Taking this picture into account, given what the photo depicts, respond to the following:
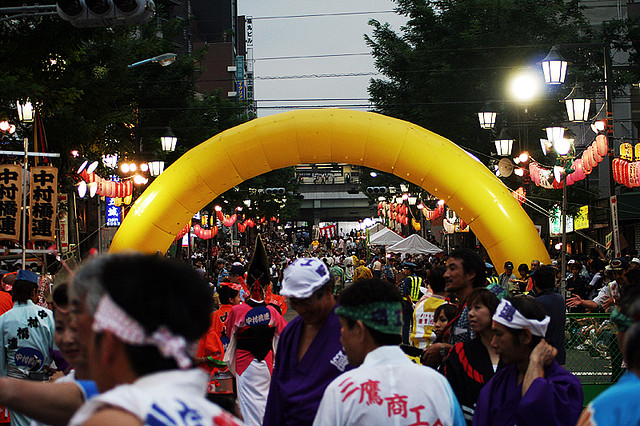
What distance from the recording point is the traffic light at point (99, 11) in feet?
28.7

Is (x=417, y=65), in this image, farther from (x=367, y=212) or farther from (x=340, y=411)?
(x=367, y=212)

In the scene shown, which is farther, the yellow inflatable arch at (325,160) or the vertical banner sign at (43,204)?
the yellow inflatable arch at (325,160)

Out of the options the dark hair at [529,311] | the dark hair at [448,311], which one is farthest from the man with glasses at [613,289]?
the dark hair at [529,311]

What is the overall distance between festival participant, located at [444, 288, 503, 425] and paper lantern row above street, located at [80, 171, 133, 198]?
1623 centimetres

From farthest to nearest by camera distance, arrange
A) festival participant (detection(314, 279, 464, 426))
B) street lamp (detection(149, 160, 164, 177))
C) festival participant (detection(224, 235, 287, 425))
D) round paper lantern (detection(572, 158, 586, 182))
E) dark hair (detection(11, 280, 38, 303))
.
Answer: street lamp (detection(149, 160, 164, 177)), round paper lantern (detection(572, 158, 586, 182)), festival participant (detection(224, 235, 287, 425)), dark hair (detection(11, 280, 38, 303)), festival participant (detection(314, 279, 464, 426))

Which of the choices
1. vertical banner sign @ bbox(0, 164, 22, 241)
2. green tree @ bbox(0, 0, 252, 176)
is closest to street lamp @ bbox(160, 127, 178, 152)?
green tree @ bbox(0, 0, 252, 176)

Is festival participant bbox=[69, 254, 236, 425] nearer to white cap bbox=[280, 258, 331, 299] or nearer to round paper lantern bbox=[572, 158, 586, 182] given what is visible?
white cap bbox=[280, 258, 331, 299]

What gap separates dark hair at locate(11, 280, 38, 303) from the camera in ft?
22.8

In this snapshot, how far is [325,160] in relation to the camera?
1831cm

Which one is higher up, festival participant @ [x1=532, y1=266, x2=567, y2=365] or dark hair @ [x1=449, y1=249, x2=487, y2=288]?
dark hair @ [x1=449, y1=249, x2=487, y2=288]

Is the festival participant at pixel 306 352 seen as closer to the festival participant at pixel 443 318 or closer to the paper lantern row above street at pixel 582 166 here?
the festival participant at pixel 443 318

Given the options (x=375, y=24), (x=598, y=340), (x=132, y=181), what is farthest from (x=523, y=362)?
(x=375, y=24)

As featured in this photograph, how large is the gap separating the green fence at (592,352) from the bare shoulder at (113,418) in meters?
9.07

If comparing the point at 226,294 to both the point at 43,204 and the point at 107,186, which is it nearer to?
the point at 43,204
